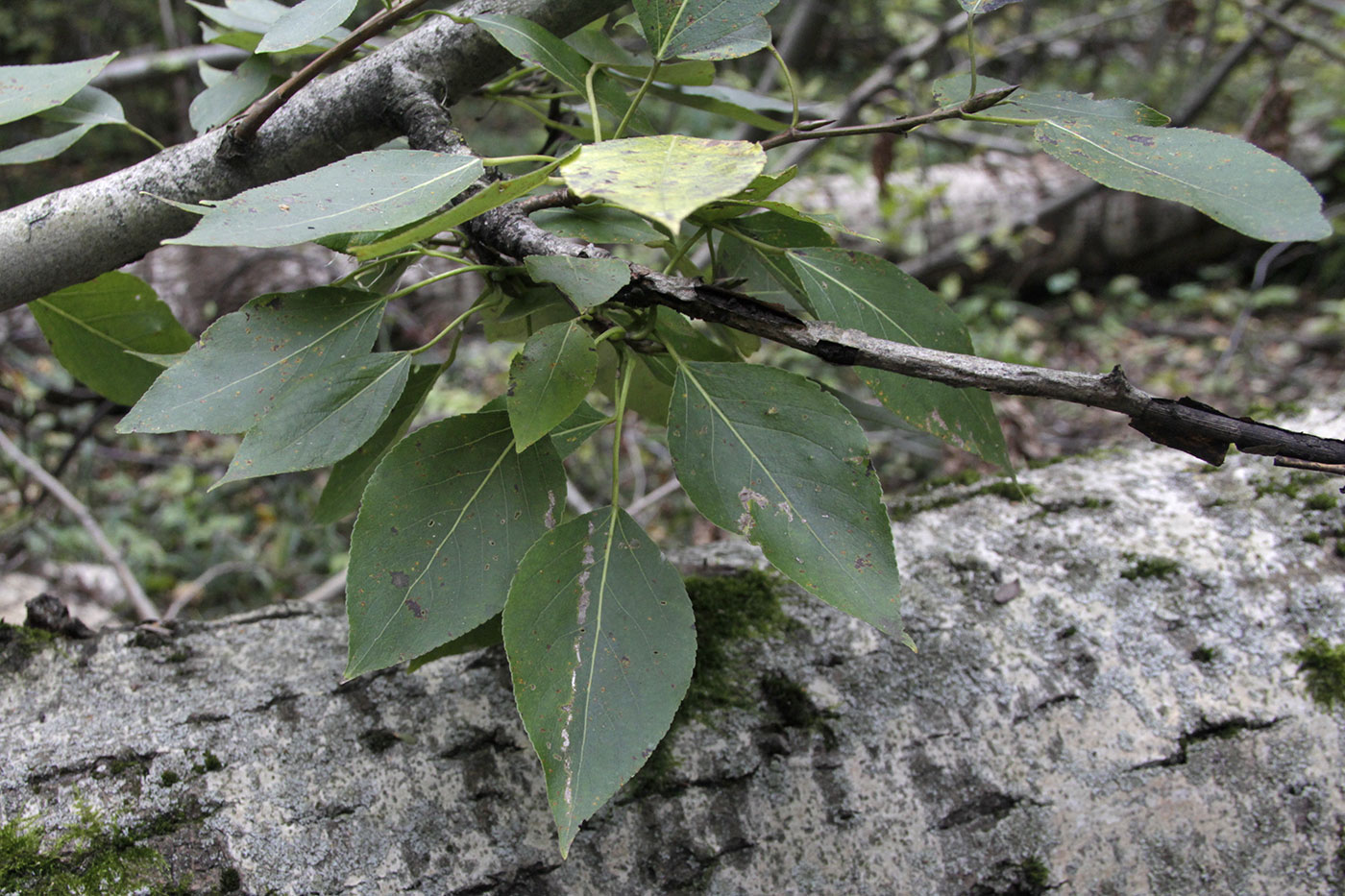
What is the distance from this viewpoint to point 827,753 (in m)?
0.77

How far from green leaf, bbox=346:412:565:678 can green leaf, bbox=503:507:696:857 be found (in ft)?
0.12

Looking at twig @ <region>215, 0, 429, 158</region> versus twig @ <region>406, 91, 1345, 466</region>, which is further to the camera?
twig @ <region>215, 0, 429, 158</region>

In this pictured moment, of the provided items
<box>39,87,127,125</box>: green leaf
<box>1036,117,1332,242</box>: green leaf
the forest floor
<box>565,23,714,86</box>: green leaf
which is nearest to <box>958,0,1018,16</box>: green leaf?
<box>1036,117,1332,242</box>: green leaf

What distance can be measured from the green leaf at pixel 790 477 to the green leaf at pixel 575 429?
0.42 feet

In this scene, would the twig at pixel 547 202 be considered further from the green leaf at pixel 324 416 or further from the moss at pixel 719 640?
the moss at pixel 719 640

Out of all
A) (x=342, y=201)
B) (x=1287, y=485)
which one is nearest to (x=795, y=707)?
(x=342, y=201)

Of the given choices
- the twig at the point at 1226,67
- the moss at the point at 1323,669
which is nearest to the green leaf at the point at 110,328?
the moss at the point at 1323,669

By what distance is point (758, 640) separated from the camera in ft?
2.76

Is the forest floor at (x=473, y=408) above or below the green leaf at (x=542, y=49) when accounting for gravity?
below

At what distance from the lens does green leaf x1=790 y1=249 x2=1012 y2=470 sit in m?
0.70

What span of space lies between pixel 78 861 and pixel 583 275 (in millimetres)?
585

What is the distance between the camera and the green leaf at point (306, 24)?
2.10 feet

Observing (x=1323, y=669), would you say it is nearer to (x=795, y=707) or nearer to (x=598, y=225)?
(x=795, y=707)

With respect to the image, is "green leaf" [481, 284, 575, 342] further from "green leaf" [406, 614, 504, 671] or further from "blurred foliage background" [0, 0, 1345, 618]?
"blurred foliage background" [0, 0, 1345, 618]
